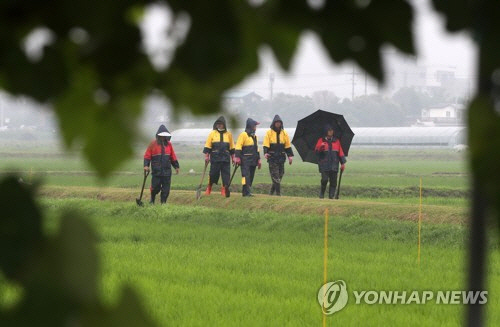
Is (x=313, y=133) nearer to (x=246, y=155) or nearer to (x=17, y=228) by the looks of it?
(x=246, y=155)

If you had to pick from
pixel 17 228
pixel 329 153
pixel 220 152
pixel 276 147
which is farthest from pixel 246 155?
pixel 17 228

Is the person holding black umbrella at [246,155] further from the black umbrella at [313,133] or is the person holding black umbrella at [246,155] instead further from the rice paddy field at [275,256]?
the black umbrella at [313,133]

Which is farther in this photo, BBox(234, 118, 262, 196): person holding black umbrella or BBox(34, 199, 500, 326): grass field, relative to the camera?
BBox(234, 118, 262, 196): person holding black umbrella

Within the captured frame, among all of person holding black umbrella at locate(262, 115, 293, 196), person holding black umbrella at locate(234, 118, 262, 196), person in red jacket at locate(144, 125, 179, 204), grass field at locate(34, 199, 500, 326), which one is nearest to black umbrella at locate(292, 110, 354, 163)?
person holding black umbrella at locate(262, 115, 293, 196)

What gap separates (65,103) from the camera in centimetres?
92

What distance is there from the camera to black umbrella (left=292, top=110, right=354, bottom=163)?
22.5 meters

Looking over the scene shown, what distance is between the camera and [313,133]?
2342cm

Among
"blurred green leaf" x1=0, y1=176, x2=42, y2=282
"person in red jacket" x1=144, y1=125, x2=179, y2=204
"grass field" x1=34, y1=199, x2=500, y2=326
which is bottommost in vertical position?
"grass field" x1=34, y1=199, x2=500, y2=326

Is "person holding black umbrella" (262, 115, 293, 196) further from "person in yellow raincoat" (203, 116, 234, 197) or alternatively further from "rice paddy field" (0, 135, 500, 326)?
"rice paddy field" (0, 135, 500, 326)

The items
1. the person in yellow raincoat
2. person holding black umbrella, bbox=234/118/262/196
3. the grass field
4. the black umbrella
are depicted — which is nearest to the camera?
the grass field

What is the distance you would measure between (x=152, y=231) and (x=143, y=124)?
15.3 m

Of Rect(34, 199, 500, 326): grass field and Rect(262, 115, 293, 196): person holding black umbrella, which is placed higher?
Rect(262, 115, 293, 196): person holding black umbrella

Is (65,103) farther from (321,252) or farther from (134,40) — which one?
(321,252)

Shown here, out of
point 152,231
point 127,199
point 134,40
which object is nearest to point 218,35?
point 134,40
